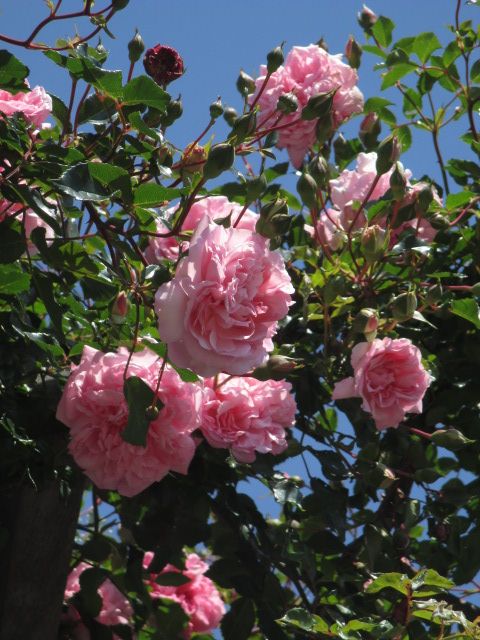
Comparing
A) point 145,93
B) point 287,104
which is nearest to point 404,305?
point 287,104

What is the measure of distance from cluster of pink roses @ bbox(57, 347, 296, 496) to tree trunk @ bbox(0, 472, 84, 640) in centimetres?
27

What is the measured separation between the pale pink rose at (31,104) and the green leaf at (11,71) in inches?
2.4

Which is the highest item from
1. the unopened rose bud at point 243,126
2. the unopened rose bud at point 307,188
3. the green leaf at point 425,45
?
the green leaf at point 425,45

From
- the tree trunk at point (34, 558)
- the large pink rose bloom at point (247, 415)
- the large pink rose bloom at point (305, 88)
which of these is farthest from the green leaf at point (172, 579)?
the large pink rose bloom at point (305, 88)

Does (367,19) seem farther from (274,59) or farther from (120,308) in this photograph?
(120,308)

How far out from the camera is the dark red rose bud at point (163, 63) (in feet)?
4.32

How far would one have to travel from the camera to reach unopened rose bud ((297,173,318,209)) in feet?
4.50

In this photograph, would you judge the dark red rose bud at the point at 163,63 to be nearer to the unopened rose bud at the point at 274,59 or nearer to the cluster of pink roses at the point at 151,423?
the unopened rose bud at the point at 274,59

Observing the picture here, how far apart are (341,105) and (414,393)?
0.54 metres

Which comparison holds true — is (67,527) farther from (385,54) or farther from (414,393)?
(385,54)

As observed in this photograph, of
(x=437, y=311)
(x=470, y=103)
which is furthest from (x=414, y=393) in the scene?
(x=470, y=103)

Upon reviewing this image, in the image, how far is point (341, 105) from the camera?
1.72 metres

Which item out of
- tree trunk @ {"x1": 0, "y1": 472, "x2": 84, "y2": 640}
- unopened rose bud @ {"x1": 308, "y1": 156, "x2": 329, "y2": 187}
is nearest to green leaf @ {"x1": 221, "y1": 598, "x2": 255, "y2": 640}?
tree trunk @ {"x1": 0, "y1": 472, "x2": 84, "y2": 640}

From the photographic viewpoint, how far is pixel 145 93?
1150mm
